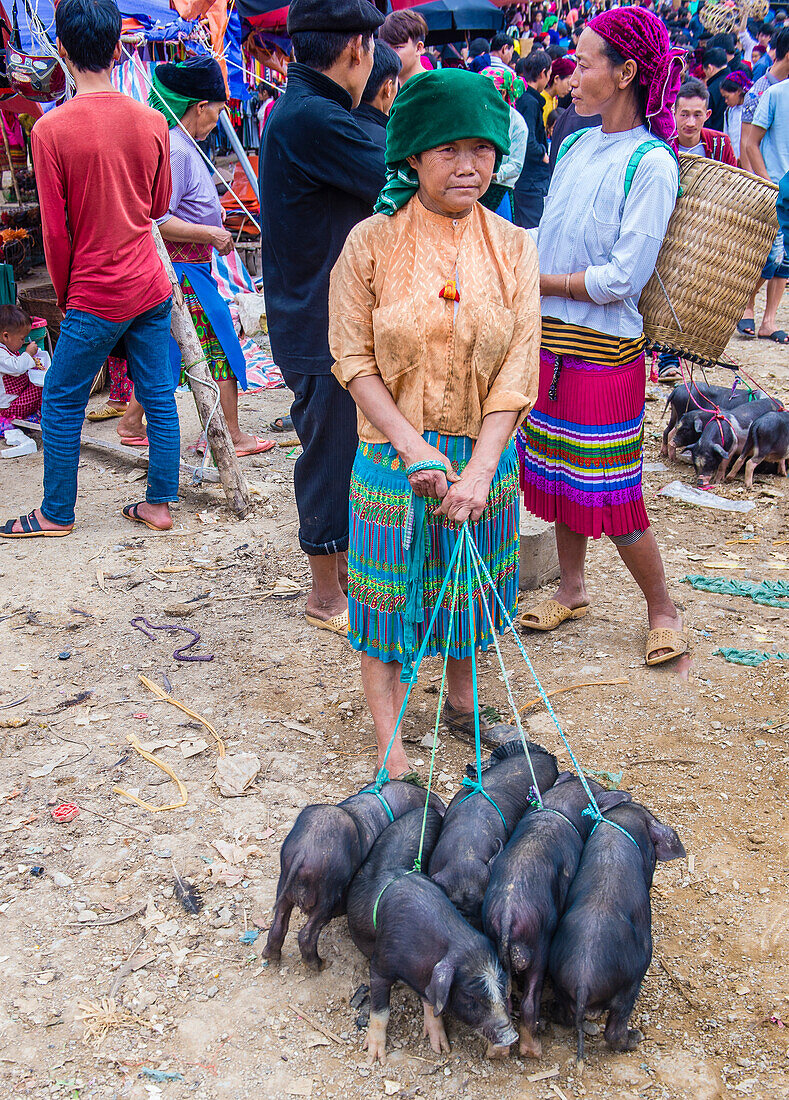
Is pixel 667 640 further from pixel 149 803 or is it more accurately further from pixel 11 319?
pixel 11 319

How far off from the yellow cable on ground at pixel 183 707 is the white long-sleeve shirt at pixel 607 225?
2209mm

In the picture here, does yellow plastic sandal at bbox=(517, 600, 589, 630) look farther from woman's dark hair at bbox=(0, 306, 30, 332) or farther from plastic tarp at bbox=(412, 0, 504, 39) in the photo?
plastic tarp at bbox=(412, 0, 504, 39)

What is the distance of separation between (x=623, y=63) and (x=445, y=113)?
1339mm

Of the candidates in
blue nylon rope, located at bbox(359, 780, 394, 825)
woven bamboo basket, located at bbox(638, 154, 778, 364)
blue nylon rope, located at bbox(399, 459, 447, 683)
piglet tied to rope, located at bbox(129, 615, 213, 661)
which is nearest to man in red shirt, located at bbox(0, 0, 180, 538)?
piglet tied to rope, located at bbox(129, 615, 213, 661)

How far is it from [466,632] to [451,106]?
1.63 m

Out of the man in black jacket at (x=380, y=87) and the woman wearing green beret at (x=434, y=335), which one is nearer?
the woman wearing green beret at (x=434, y=335)

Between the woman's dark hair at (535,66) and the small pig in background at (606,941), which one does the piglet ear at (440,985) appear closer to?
the small pig in background at (606,941)

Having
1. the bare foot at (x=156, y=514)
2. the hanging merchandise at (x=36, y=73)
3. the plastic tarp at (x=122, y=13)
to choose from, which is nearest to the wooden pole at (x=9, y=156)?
the plastic tarp at (x=122, y=13)

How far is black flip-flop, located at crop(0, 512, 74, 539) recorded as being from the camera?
17.7ft

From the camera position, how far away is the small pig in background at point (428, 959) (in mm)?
2154

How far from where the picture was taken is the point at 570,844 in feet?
8.32

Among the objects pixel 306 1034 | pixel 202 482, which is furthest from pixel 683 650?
pixel 202 482

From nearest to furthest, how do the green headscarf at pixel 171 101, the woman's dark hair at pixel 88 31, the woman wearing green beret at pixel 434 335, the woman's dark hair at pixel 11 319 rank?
the woman wearing green beret at pixel 434 335 < the woman's dark hair at pixel 88 31 < the green headscarf at pixel 171 101 < the woman's dark hair at pixel 11 319

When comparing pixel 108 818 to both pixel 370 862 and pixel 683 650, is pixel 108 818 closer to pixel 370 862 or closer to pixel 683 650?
pixel 370 862
